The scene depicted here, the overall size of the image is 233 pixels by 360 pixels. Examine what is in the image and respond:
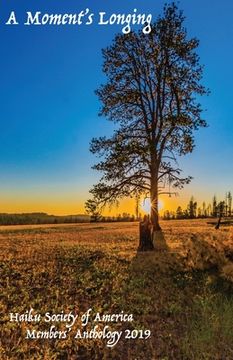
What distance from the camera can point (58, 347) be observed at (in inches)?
299

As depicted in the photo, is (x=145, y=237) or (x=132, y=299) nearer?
(x=132, y=299)

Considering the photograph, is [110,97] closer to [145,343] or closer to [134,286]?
[134,286]

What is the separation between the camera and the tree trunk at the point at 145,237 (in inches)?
739

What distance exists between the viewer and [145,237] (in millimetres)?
18922

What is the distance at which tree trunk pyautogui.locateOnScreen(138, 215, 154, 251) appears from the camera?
18781 mm

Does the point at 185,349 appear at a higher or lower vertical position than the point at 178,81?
lower

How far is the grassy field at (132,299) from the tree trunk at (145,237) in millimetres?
2535

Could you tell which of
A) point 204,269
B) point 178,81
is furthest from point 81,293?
point 178,81

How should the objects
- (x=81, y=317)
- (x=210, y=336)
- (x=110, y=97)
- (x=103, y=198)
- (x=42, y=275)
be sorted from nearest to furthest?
(x=210, y=336), (x=81, y=317), (x=42, y=275), (x=103, y=198), (x=110, y=97)

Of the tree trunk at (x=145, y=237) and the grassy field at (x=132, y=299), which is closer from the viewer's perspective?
the grassy field at (x=132, y=299)

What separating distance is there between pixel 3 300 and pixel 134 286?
129 inches

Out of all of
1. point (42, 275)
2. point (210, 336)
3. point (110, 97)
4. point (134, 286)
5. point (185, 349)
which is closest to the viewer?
point (185, 349)

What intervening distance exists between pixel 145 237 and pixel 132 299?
8851 mm

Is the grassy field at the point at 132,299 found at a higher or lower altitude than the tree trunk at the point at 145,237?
lower
